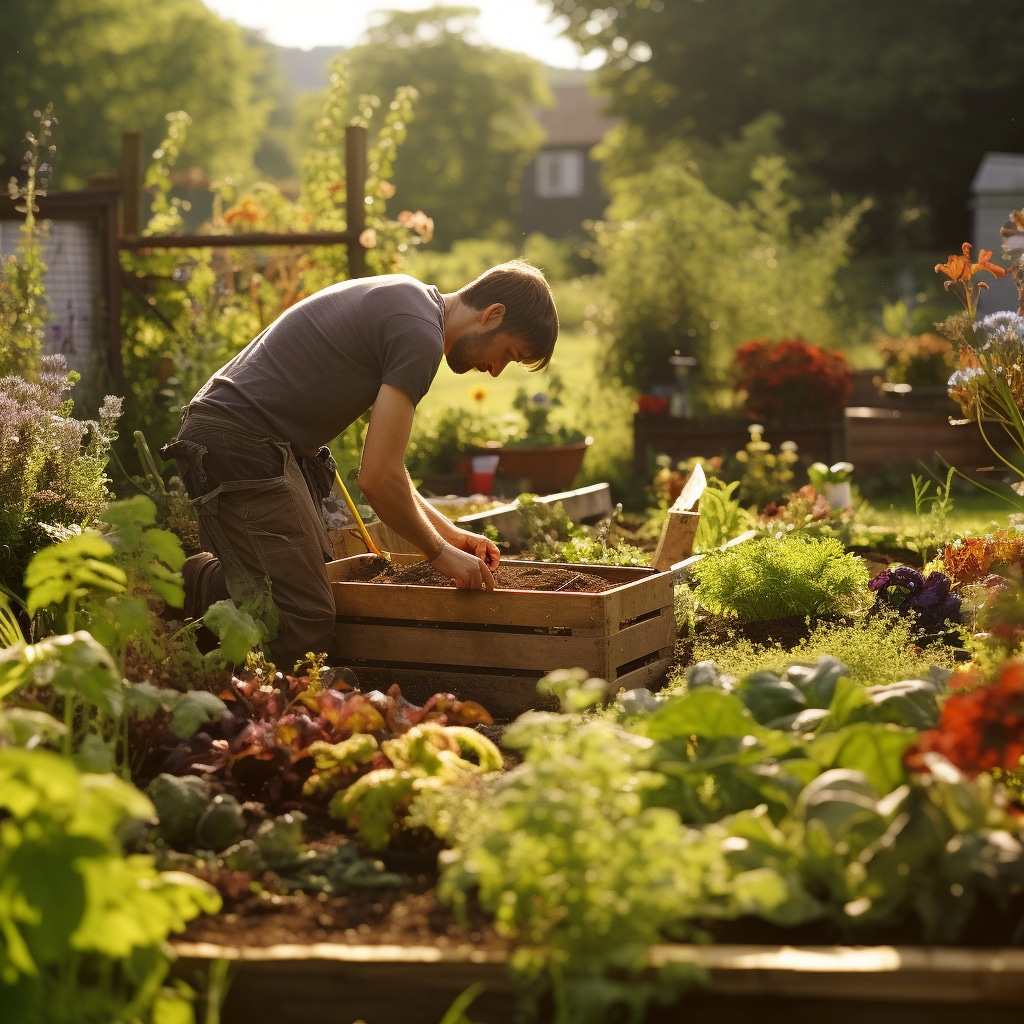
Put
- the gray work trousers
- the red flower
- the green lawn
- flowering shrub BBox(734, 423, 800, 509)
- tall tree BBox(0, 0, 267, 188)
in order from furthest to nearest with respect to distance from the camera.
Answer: tall tree BBox(0, 0, 267, 188)
the green lawn
the red flower
flowering shrub BBox(734, 423, 800, 509)
the gray work trousers

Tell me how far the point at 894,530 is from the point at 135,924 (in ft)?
16.2

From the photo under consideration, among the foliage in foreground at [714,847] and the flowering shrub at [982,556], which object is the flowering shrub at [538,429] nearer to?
the flowering shrub at [982,556]

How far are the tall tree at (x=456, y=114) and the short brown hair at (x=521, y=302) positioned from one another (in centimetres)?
4264

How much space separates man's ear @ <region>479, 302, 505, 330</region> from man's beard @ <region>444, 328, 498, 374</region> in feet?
0.07

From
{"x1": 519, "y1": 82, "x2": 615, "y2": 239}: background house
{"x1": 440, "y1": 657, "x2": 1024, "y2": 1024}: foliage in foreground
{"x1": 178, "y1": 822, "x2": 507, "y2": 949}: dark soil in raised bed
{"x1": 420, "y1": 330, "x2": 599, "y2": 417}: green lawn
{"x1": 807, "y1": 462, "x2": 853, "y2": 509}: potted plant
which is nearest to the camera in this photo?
{"x1": 440, "y1": 657, "x2": 1024, "y2": 1024}: foliage in foreground

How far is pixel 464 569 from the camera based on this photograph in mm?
3805

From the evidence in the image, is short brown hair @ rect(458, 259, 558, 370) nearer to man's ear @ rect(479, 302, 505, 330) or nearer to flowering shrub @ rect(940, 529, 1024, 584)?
man's ear @ rect(479, 302, 505, 330)

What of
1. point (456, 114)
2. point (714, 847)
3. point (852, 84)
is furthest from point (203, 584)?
point (456, 114)

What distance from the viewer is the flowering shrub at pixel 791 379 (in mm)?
8961

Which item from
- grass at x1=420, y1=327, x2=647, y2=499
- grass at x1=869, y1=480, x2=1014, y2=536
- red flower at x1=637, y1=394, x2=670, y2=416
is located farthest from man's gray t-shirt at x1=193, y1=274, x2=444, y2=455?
red flower at x1=637, y1=394, x2=670, y2=416

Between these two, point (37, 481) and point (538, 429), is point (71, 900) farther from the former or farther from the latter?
point (538, 429)

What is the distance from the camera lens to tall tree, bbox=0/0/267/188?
3216cm

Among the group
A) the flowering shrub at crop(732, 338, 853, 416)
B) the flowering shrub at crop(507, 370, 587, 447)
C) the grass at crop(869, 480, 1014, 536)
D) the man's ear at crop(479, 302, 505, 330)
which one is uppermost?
the man's ear at crop(479, 302, 505, 330)

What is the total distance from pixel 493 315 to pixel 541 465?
4.19 m
